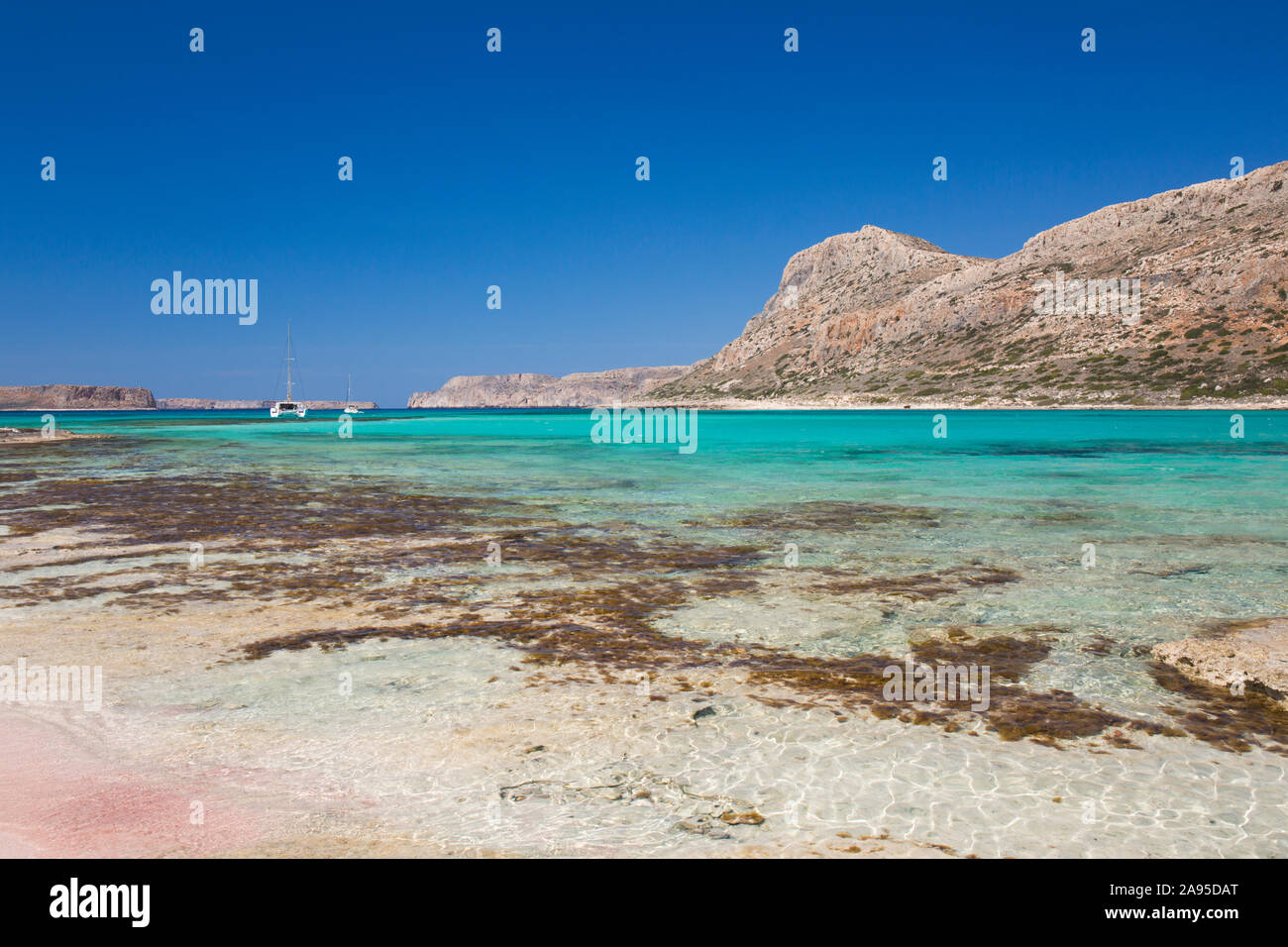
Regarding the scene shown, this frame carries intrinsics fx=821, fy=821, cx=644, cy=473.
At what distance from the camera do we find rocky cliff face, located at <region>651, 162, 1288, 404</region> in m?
106

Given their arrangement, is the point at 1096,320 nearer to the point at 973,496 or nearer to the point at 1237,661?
the point at 973,496

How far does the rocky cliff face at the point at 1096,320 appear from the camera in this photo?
10581 cm

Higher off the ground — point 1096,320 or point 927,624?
point 1096,320

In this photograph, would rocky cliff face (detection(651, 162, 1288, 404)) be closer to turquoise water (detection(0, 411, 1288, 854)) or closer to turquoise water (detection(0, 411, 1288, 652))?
turquoise water (detection(0, 411, 1288, 652))

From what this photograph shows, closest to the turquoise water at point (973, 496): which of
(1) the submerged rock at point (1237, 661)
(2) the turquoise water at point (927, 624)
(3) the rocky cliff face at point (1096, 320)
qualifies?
(2) the turquoise water at point (927, 624)

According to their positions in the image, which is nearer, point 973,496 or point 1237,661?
point 1237,661

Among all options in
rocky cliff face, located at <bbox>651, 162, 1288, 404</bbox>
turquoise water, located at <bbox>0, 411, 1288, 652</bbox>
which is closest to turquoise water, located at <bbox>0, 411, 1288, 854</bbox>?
turquoise water, located at <bbox>0, 411, 1288, 652</bbox>

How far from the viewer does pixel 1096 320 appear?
127188 mm

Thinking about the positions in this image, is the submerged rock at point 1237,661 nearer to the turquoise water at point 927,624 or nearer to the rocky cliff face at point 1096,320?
the turquoise water at point 927,624

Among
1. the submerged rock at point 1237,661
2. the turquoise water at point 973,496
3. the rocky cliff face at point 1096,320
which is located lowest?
the submerged rock at point 1237,661

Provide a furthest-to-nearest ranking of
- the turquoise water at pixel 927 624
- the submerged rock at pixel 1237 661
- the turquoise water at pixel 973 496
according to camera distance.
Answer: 1. the turquoise water at pixel 973 496
2. the submerged rock at pixel 1237 661
3. the turquoise water at pixel 927 624

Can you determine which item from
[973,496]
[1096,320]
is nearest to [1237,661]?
[973,496]

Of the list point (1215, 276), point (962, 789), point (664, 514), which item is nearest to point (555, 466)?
point (664, 514)
